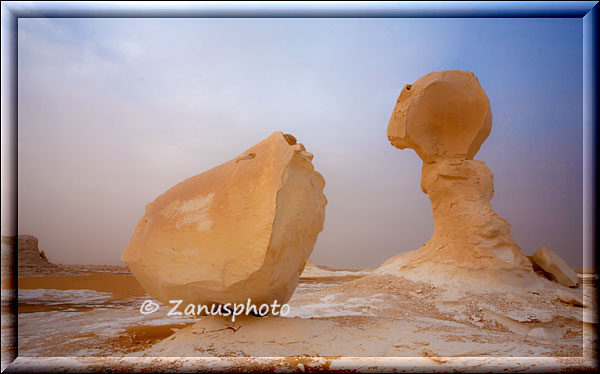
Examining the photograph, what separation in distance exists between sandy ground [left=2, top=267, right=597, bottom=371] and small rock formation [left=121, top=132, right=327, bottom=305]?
52 centimetres

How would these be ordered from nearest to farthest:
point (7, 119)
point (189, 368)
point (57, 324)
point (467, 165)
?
1. point (189, 368)
2. point (7, 119)
3. point (57, 324)
4. point (467, 165)

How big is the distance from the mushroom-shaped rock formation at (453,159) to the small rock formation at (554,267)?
3.57ft

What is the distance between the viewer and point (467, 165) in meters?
9.40

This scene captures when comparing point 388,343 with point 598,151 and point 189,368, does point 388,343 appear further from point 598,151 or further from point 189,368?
point 598,151

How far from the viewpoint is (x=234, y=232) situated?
13.7 feet

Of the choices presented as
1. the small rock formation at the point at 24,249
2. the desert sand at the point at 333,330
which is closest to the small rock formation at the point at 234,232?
the desert sand at the point at 333,330

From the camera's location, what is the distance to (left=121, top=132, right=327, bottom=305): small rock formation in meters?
4.15

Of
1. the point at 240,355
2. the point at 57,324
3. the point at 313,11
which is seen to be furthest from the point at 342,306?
the point at 313,11

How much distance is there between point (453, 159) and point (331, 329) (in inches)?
247

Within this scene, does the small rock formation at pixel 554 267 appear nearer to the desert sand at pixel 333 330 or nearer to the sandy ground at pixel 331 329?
the desert sand at pixel 333 330

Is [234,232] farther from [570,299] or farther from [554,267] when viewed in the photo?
[554,267]

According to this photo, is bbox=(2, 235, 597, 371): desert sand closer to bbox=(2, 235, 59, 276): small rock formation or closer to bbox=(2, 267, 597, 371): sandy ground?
bbox=(2, 267, 597, 371): sandy ground

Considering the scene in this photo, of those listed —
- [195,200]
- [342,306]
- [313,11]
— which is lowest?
[342,306]

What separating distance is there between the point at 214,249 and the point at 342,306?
373 centimetres
